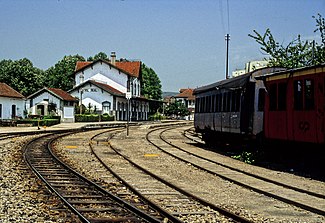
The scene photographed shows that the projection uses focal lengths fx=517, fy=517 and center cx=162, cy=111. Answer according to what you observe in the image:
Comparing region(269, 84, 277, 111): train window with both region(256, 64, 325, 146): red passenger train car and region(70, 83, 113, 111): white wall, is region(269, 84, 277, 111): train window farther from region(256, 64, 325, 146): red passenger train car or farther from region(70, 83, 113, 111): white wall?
region(70, 83, 113, 111): white wall

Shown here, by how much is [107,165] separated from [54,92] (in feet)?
161

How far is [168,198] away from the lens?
33.1 feet

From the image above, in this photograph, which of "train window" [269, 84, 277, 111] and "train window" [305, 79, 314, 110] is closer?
"train window" [305, 79, 314, 110]

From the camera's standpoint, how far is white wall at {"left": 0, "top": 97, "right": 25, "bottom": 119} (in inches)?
2116

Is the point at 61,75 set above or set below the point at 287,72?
above

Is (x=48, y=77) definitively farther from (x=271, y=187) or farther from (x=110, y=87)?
(x=271, y=187)

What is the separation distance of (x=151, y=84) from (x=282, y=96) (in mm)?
102905

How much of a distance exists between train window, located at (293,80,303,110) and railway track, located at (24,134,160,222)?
6.32 m

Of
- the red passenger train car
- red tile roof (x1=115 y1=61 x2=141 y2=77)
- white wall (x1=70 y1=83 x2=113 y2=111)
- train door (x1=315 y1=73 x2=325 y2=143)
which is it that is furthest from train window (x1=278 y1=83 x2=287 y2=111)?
red tile roof (x1=115 y1=61 x2=141 y2=77)

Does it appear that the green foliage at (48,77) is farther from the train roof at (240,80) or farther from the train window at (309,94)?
the train window at (309,94)

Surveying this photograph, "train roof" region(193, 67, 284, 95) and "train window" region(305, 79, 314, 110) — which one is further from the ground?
"train roof" region(193, 67, 284, 95)

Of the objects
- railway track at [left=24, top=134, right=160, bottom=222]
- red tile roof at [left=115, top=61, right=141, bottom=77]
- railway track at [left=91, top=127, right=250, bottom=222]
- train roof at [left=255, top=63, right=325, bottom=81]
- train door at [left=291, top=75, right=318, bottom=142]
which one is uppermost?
red tile roof at [left=115, top=61, right=141, bottom=77]

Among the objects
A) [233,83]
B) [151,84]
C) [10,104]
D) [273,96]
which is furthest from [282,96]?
[151,84]

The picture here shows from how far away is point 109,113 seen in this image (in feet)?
229
